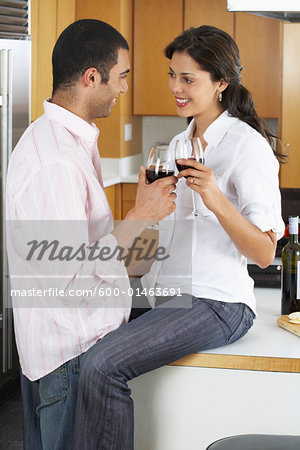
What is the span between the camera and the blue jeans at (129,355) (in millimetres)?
1422

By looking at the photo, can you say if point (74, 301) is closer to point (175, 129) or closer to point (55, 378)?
point (55, 378)

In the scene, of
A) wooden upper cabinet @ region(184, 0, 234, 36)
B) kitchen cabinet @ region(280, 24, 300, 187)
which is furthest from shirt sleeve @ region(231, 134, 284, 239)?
wooden upper cabinet @ region(184, 0, 234, 36)

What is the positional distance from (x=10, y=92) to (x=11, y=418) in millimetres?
1499

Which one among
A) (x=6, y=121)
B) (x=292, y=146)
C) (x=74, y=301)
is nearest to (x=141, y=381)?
(x=74, y=301)

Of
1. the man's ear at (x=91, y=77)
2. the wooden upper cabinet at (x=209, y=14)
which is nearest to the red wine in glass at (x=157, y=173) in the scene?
the man's ear at (x=91, y=77)

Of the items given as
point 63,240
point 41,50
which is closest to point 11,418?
point 63,240

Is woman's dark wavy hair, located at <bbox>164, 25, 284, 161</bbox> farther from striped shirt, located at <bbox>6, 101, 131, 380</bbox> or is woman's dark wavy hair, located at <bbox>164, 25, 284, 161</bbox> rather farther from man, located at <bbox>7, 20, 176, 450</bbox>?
striped shirt, located at <bbox>6, 101, 131, 380</bbox>

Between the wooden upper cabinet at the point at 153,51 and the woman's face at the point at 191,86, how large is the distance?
3.48m

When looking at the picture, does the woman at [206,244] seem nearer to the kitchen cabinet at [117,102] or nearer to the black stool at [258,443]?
the black stool at [258,443]

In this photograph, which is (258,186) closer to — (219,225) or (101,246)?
(219,225)

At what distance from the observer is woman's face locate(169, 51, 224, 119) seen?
69.5 inches

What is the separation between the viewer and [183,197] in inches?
70.6

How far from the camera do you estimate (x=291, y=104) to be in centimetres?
470

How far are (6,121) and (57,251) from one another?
176 centimetres
